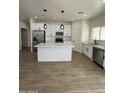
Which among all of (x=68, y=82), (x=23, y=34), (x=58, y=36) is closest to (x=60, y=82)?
(x=68, y=82)

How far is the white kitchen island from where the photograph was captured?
5.92 meters

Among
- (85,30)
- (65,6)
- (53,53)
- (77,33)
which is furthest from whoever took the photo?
(77,33)

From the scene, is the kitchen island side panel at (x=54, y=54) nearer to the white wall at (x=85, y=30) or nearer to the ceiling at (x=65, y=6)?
the ceiling at (x=65, y=6)

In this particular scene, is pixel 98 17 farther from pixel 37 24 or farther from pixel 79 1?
pixel 37 24

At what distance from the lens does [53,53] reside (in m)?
6.04

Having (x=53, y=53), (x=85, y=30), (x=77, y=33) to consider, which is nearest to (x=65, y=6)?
(x=53, y=53)

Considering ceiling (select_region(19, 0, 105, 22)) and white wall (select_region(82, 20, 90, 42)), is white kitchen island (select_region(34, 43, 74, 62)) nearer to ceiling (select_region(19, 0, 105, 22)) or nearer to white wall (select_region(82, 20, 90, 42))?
ceiling (select_region(19, 0, 105, 22))

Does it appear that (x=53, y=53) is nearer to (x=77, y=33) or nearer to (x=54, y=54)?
(x=54, y=54)

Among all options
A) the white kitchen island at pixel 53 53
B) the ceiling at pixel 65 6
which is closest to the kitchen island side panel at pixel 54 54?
the white kitchen island at pixel 53 53

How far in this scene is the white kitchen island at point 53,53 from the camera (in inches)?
233

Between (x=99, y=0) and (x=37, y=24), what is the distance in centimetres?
647

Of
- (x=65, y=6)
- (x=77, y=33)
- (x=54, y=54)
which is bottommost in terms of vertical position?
(x=54, y=54)

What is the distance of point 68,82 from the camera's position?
11.3 feet
